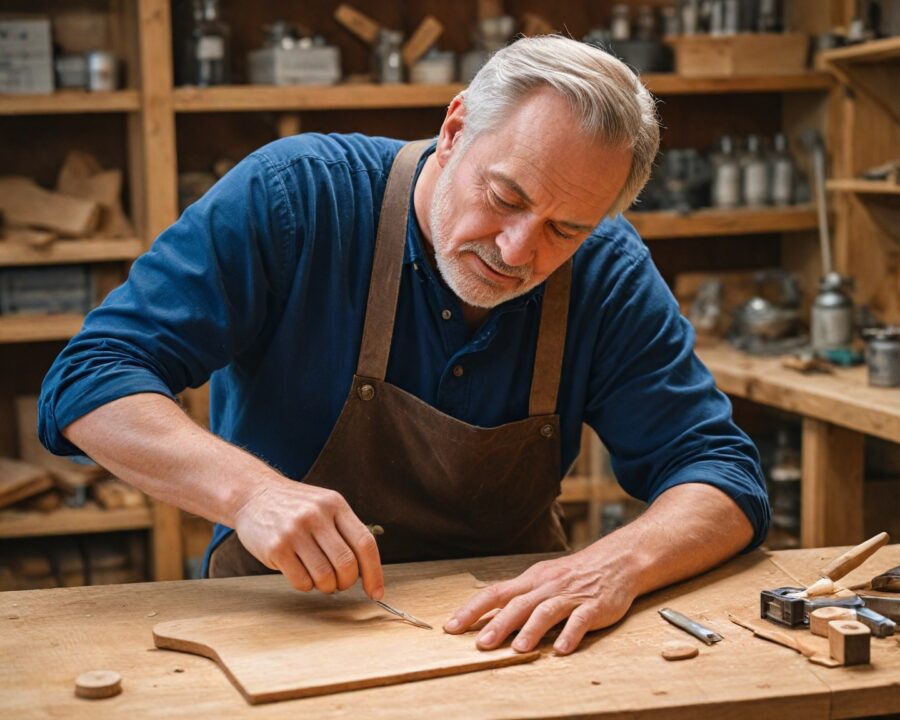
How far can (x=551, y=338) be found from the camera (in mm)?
2172

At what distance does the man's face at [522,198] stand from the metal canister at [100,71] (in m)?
2.27

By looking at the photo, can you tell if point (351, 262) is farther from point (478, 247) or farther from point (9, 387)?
point (9, 387)

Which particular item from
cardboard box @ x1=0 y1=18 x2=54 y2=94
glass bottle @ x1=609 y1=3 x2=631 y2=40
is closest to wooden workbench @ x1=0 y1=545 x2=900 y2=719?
cardboard box @ x1=0 y1=18 x2=54 y2=94

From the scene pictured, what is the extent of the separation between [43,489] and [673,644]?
2.88 m

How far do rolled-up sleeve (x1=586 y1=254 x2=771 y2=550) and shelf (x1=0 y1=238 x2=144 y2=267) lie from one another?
217cm

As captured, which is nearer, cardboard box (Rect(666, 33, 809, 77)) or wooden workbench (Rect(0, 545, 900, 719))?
wooden workbench (Rect(0, 545, 900, 719))

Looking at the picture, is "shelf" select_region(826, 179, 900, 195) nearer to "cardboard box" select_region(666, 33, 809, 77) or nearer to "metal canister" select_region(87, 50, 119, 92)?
"cardboard box" select_region(666, 33, 809, 77)

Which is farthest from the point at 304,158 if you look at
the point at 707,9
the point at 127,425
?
the point at 707,9

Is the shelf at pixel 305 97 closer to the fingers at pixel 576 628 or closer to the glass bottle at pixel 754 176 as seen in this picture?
the glass bottle at pixel 754 176

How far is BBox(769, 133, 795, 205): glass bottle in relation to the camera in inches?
172

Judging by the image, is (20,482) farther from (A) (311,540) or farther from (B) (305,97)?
(A) (311,540)

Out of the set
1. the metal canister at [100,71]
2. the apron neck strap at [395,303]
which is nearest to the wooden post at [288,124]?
the metal canister at [100,71]

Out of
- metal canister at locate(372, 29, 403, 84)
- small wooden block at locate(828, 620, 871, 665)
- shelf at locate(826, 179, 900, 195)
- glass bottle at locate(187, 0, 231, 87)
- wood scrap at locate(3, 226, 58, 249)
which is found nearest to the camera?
small wooden block at locate(828, 620, 871, 665)

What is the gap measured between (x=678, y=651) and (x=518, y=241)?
0.65 m
